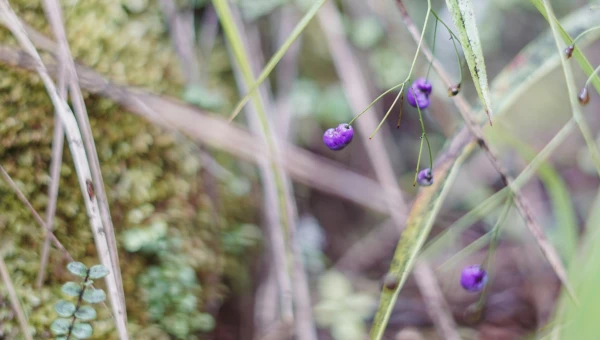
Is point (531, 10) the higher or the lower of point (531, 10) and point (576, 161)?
the higher

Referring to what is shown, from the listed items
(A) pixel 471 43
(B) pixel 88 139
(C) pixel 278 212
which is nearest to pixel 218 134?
(C) pixel 278 212

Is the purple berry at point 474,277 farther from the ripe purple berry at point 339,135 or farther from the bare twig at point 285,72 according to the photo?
the bare twig at point 285,72

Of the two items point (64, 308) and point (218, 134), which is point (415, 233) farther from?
point (218, 134)

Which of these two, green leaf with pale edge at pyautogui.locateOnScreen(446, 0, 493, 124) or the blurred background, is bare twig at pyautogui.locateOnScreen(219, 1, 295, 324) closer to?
the blurred background

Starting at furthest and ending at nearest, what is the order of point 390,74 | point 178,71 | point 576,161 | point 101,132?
point 576,161
point 390,74
point 178,71
point 101,132

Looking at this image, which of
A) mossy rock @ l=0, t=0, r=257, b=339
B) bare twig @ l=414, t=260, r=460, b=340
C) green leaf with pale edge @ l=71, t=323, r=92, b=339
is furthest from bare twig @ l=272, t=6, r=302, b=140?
green leaf with pale edge @ l=71, t=323, r=92, b=339

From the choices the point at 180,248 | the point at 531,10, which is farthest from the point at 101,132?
the point at 531,10

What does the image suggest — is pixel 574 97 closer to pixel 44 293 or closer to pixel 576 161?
pixel 44 293
